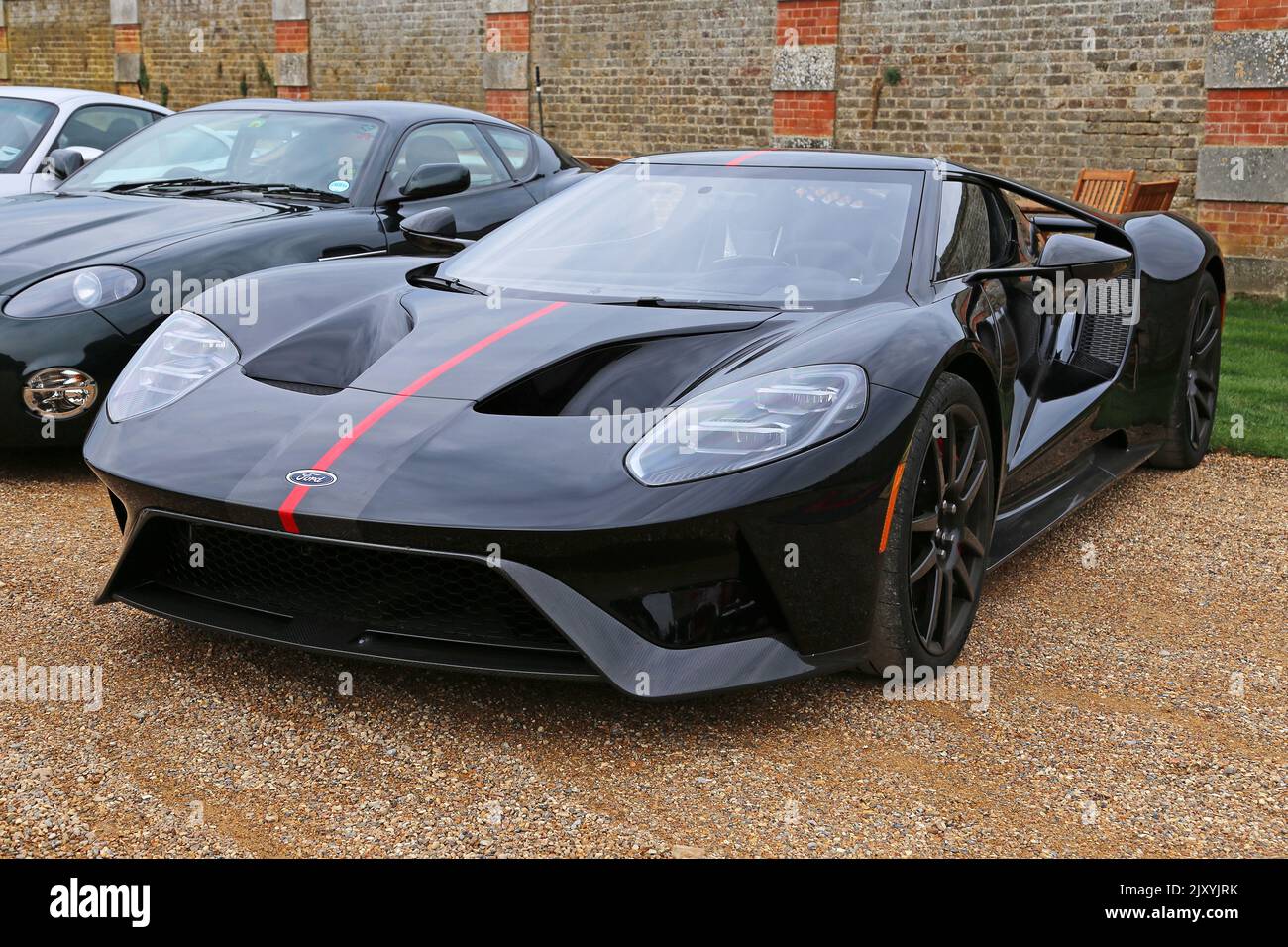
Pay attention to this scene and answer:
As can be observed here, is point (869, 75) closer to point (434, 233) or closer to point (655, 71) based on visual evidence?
point (655, 71)

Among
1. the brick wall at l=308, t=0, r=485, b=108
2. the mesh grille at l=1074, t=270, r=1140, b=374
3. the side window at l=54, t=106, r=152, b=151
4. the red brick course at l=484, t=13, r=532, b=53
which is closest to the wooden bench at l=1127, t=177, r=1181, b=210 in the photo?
the mesh grille at l=1074, t=270, r=1140, b=374

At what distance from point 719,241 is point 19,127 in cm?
562

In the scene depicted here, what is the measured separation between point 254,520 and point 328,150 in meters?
3.62

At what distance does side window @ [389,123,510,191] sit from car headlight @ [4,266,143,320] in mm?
1490

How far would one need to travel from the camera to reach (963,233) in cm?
379

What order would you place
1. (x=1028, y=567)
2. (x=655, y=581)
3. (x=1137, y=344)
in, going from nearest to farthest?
(x=655, y=581)
(x=1028, y=567)
(x=1137, y=344)

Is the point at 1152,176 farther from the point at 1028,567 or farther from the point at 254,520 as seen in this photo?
the point at 254,520

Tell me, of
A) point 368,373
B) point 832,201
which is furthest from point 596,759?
point 832,201

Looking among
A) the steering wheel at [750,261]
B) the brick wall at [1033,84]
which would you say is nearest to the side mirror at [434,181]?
the steering wheel at [750,261]

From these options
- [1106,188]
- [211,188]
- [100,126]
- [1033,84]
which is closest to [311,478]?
[211,188]

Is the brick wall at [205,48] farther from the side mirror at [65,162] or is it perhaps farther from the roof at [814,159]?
the roof at [814,159]

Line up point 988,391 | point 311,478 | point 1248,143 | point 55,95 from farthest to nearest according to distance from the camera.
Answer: point 1248,143 < point 55,95 < point 988,391 < point 311,478

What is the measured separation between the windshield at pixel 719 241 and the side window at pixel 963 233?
10 centimetres

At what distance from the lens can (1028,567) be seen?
4266mm
